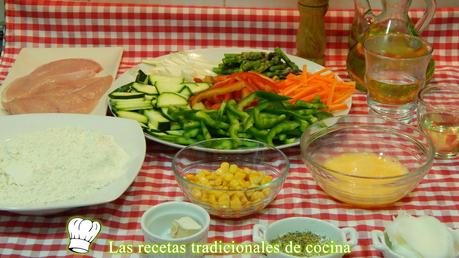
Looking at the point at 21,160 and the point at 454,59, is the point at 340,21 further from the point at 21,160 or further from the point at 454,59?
the point at 21,160

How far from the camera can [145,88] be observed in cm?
165

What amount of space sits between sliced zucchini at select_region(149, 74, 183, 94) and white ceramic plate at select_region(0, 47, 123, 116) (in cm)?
24

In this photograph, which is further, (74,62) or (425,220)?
(74,62)

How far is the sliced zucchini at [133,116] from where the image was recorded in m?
1.54

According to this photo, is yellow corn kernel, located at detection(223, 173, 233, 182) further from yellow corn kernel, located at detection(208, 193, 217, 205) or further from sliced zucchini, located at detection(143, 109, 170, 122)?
sliced zucchini, located at detection(143, 109, 170, 122)

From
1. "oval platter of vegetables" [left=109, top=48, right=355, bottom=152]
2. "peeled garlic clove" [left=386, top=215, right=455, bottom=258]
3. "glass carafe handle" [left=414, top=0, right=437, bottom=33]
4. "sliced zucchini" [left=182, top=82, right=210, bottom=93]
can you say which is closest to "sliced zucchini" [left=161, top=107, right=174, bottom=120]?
"oval platter of vegetables" [left=109, top=48, right=355, bottom=152]

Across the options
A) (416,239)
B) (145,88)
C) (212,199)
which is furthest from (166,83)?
(416,239)

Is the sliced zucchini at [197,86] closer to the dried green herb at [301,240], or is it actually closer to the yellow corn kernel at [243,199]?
the yellow corn kernel at [243,199]

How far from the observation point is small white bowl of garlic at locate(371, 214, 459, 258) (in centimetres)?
107

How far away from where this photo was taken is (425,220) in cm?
112

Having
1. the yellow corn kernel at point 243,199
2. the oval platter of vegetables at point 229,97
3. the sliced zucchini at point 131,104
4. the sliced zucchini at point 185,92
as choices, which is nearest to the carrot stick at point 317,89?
the oval platter of vegetables at point 229,97

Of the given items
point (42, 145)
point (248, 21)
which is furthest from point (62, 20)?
point (42, 145)

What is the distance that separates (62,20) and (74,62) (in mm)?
219

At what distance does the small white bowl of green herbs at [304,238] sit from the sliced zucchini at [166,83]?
1.89ft
